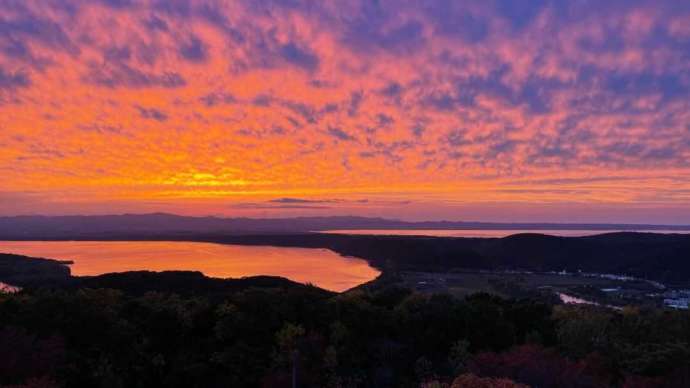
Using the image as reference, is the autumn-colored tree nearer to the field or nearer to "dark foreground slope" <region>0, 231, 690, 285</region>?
the field

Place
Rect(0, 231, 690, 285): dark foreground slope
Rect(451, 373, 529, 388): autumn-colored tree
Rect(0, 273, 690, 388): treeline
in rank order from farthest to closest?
Rect(0, 231, 690, 285): dark foreground slope
Rect(0, 273, 690, 388): treeline
Rect(451, 373, 529, 388): autumn-colored tree

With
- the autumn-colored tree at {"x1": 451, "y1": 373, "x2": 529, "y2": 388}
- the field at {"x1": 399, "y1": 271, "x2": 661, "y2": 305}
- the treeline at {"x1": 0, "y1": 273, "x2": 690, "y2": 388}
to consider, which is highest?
the autumn-colored tree at {"x1": 451, "y1": 373, "x2": 529, "y2": 388}

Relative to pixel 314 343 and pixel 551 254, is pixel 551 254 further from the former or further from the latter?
pixel 314 343

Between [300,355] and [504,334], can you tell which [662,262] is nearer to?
[504,334]

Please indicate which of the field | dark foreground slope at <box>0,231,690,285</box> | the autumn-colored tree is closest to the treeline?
the autumn-colored tree

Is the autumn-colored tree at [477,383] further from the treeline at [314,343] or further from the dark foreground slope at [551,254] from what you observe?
the dark foreground slope at [551,254]

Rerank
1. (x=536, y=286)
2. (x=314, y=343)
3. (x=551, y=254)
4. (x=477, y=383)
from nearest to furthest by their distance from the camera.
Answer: (x=477, y=383) < (x=314, y=343) < (x=536, y=286) < (x=551, y=254)

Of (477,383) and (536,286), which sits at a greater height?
(477,383)

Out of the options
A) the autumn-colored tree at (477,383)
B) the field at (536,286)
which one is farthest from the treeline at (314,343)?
the field at (536,286)

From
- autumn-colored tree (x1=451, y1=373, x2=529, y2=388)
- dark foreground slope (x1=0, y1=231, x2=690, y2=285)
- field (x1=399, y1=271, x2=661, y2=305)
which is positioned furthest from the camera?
dark foreground slope (x1=0, y1=231, x2=690, y2=285)

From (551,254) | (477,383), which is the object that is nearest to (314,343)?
(477,383)
